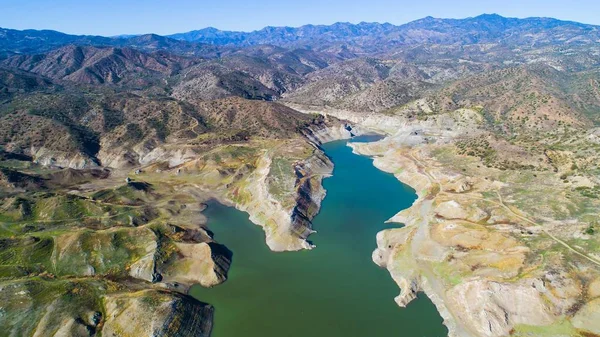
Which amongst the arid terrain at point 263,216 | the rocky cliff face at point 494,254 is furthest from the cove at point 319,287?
the rocky cliff face at point 494,254

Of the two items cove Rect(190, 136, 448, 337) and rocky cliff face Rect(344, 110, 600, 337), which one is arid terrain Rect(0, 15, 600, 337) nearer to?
rocky cliff face Rect(344, 110, 600, 337)

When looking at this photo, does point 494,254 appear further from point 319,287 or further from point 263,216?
point 263,216

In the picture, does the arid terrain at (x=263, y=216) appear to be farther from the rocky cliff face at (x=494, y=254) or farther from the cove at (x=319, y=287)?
the cove at (x=319, y=287)

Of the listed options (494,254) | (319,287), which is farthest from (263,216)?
(494,254)

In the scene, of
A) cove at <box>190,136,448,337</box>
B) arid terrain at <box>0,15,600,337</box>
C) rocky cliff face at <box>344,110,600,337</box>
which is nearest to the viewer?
rocky cliff face at <box>344,110,600,337</box>

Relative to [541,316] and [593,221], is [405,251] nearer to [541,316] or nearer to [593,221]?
[541,316]

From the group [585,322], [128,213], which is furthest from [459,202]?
[128,213]

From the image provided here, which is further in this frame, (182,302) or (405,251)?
(405,251)

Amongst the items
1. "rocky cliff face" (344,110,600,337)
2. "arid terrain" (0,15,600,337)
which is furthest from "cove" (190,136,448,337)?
"rocky cliff face" (344,110,600,337)

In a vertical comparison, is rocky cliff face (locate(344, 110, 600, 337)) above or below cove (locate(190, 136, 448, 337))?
above
